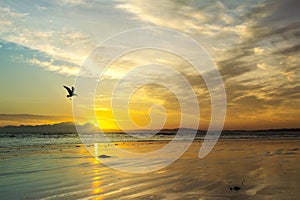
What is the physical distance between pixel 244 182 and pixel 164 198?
5039 mm

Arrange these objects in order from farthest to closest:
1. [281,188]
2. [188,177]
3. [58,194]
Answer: [188,177], [281,188], [58,194]

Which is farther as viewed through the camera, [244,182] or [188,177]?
[188,177]

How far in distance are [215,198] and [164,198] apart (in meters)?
1.80

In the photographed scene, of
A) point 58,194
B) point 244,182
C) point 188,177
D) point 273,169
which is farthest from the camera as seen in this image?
point 273,169

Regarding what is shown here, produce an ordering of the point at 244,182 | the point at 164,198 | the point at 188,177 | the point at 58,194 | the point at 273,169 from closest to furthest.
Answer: the point at 164,198
the point at 58,194
the point at 244,182
the point at 188,177
the point at 273,169

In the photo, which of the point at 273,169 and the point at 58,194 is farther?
the point at 273,169

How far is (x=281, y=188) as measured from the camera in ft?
42.0

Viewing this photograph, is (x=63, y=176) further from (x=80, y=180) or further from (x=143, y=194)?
(x=143, y=194)

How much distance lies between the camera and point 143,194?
38.5 ft

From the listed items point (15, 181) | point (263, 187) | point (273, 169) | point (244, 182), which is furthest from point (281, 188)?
point (15, 181)

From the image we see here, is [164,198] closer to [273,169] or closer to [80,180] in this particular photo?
[80,180]

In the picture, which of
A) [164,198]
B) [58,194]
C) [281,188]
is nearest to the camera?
[164,198]

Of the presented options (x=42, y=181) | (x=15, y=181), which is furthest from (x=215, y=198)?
(x=15, y=181)

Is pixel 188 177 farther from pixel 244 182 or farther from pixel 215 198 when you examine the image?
pixel 215 198
